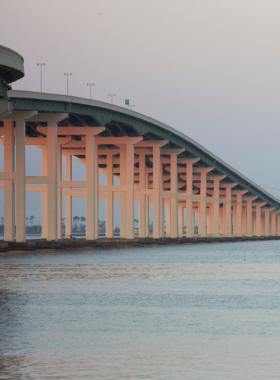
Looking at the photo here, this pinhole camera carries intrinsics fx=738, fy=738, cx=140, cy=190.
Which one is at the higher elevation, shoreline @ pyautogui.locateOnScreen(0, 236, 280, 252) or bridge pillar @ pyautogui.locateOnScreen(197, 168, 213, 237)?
bridge pillar @ pyautogui.locateOnScreen(197, 168, 213, 237)

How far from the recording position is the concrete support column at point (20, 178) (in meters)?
63.2

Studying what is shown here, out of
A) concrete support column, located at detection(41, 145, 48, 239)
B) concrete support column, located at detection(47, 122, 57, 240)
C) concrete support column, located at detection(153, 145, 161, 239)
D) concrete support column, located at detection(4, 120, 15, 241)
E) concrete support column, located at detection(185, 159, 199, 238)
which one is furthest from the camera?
concrete support column, located at detection(185, 159, 199, 238)

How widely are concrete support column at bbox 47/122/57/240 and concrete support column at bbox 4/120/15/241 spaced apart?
10.9 feet

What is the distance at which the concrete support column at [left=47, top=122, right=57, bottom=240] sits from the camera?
6706 cm

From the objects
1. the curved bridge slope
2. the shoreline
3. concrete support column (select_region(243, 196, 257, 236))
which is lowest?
the shoreline

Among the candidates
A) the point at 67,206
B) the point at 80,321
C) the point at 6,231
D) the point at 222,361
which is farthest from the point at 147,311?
the point at 67,206

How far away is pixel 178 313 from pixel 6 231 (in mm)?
47242

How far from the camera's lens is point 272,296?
24906 mm

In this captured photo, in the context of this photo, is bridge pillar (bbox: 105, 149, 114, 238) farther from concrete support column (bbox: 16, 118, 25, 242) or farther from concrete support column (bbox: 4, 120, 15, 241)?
concrete support column (bbox: 16, 118, 25, 242)

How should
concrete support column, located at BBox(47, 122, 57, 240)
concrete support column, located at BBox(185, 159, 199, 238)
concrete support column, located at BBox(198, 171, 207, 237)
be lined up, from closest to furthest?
concrete support column, located at BBox(47, 122, 57, 240) < concrete support column, located at BBox(185, 159, 199, 238) < concrete support column, located at BBox(198, 171, 207, 237)

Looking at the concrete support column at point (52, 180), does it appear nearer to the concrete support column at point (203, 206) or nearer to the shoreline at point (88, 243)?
the shoreline at point (88, 243)

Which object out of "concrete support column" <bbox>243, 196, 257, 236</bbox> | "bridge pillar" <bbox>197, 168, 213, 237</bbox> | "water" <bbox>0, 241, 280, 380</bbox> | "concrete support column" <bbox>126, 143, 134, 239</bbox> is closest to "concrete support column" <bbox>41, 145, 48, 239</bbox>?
"concrete support column" <bbox>126, 143, 134, 239</bbox>

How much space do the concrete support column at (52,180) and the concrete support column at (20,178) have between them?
3.26m

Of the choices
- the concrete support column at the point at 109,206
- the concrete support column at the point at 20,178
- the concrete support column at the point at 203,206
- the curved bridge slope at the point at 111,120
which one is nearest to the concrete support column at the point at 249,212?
the curved bridge slope at the point at 111,120
